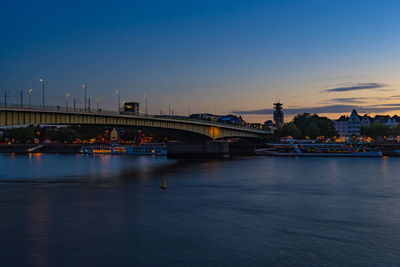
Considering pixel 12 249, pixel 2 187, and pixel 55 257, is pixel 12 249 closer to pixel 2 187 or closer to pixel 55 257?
pixel 55 257

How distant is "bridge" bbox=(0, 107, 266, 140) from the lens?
150 feet

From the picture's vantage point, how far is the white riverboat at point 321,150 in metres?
100

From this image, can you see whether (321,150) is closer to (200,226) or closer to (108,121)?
(108,121)

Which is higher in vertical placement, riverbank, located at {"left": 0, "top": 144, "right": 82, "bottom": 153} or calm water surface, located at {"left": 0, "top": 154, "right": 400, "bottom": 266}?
riverbank, located at {"left": 0, "top": 144, "right": 82, "bottom": 153}

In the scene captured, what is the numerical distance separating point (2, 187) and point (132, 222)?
74.8ft

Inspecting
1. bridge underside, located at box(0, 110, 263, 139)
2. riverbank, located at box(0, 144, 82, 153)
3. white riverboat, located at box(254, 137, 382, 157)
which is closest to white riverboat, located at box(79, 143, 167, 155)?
riverbank, located at box(0, 144, 82, 153)

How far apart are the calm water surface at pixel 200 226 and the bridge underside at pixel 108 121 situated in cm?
835

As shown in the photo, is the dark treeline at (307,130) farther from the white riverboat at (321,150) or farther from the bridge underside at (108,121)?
the bridge underside at (108,121)

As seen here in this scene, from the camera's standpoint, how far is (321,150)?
357ft

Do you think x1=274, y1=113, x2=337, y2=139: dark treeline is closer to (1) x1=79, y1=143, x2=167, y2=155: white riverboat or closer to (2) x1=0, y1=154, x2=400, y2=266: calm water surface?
(1) x1=79, y1=143, x2=167, y2=155: white riverboat

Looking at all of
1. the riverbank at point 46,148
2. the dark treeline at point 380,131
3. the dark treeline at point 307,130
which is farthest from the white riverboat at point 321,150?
the riverbank at point 46,148

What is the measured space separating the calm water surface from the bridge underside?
835cm

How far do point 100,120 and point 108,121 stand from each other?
5.52ft

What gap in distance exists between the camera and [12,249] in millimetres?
18406
